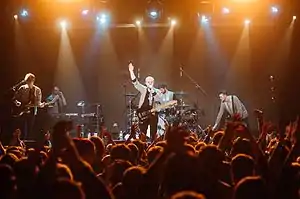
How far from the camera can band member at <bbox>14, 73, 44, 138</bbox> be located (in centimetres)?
1478

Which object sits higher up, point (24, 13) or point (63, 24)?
point (24, 13)

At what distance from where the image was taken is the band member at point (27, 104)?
14781 millimetres

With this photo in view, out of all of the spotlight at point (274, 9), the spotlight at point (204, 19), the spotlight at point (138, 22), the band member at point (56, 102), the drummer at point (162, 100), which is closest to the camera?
the drummer at point (162, 100)

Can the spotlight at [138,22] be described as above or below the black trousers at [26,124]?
above

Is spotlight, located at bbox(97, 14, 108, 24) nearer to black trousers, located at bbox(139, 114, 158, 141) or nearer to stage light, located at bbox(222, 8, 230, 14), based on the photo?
stage light, located at bbox(222, 8, 230, 14)

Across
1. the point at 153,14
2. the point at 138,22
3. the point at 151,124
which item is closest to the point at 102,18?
the point at 138,22

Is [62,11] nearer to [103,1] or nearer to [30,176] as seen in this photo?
[103,1]

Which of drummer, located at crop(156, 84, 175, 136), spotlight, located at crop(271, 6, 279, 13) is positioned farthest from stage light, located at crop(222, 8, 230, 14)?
drummer, located at crop(156, 84, 175, 136)

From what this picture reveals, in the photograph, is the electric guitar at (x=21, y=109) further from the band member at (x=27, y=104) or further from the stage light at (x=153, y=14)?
the stage light at (x=153, y=14)

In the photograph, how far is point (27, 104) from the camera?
14984mm

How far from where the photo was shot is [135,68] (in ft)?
73.8

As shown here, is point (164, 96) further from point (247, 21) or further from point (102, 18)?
point (247, 21)

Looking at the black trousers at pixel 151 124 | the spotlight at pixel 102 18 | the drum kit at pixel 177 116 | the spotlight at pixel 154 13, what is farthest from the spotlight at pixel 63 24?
the black trousers at pixel 151 124

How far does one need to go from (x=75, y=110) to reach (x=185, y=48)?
4931 millimetres
